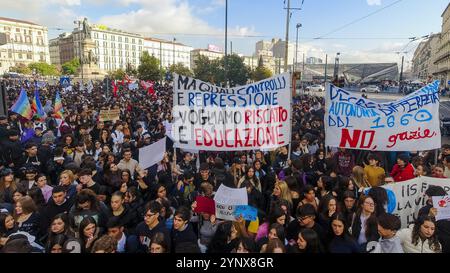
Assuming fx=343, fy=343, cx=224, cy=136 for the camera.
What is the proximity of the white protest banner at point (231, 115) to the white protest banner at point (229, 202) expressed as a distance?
53.2 inches

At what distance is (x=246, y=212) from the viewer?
4078 millimetres

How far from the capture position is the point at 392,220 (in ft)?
11.3

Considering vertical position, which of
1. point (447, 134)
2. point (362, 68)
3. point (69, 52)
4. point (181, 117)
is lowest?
point (447, 134)

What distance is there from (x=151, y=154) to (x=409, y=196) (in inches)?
159

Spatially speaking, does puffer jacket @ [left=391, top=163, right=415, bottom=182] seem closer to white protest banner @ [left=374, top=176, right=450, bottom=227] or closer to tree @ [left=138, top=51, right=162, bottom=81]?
white protest banner @ [left=374, top=176, right=450, bottom=227]

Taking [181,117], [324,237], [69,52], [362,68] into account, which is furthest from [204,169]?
[69,52]

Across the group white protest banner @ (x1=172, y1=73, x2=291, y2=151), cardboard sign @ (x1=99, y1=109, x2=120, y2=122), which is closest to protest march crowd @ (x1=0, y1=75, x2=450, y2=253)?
white protest banner @ (x1=172, y1=73, x2=291, y2=151)

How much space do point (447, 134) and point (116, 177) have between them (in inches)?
610

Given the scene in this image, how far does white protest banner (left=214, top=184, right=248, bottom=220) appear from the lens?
412cm

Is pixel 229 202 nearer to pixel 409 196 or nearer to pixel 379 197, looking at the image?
pixel 379 197

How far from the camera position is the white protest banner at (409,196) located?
450cm

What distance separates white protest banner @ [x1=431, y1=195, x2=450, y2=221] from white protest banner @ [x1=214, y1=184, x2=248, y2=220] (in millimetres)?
2224

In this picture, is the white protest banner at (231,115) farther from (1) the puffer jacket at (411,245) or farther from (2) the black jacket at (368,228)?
(1) the puffer jacket at (411,245)
